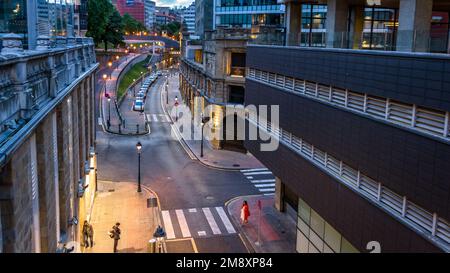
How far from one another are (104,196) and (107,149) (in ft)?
47.1

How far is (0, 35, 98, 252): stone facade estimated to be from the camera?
29.3ft

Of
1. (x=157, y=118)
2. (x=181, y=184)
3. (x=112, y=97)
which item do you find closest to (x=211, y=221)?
(x=181, y=184)

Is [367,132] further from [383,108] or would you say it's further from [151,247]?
[151,247]

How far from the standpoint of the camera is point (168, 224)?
91.8 ft

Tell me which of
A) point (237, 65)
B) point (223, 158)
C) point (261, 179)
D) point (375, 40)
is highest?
point (375, 40)

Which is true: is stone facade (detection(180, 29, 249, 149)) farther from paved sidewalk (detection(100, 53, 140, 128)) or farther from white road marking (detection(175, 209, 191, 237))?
white road marking (detection(175, 209, 191, 237))

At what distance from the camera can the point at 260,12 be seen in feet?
209

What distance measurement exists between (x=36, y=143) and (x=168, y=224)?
1636 cm

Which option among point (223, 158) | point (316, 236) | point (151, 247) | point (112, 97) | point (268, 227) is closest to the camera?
point (316, 236)

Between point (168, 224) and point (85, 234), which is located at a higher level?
point (85, 234)

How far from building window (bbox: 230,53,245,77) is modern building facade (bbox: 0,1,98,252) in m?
25.9

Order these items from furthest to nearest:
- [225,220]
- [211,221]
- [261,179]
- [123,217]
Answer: [261,179] → [225,220] → [211,221] → [123,217]

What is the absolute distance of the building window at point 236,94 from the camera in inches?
1810

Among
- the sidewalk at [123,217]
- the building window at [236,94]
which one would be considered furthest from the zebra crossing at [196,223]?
the building window at [236,94]
